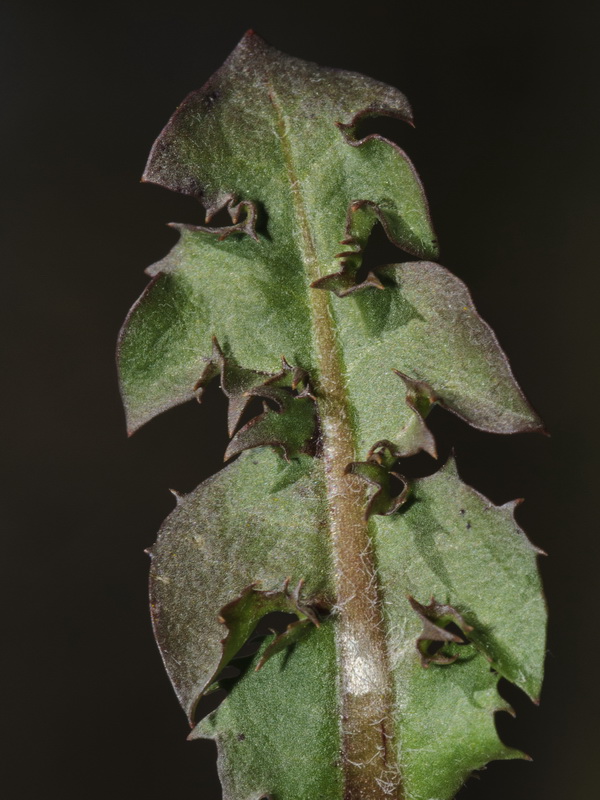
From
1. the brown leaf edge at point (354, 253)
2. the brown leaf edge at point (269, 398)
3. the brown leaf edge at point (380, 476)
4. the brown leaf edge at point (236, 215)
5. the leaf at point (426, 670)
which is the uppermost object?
the brown leaf edge at point (236, 215)

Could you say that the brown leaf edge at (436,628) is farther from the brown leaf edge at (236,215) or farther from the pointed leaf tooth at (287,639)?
the brown leaf edge at (236,215)

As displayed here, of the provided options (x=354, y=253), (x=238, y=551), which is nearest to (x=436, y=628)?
(x=238, y=551)

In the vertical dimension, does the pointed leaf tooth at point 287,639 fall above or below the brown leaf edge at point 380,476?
below

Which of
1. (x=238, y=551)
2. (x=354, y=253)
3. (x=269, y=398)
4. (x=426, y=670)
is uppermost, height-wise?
(x=354, y=253)

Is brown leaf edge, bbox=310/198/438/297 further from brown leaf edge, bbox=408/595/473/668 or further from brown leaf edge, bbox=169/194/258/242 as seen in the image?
brown leaf edge, bbox=408/595/473/668

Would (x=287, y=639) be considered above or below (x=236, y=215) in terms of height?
below

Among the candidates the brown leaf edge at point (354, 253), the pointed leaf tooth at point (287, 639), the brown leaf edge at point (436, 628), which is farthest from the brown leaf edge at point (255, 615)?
the brown leaf edge at point (354, 253)

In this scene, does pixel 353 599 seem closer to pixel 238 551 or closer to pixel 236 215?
pixel 238 551

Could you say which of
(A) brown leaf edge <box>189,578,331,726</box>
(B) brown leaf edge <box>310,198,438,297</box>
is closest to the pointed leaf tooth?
(A) brown leaf edge <box>189,578,331,726</box>
